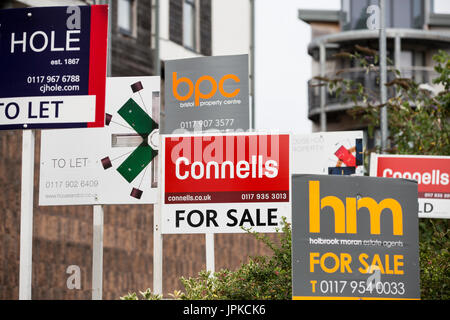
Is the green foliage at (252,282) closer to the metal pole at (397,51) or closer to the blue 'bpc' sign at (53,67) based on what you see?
the blue 'bpc' sign at (53,67)

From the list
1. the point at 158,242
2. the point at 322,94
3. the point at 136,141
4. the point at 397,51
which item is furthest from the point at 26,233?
the point at 322,94

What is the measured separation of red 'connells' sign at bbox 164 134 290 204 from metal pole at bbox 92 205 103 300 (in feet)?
3.47

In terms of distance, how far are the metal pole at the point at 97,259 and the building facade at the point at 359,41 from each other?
115ft

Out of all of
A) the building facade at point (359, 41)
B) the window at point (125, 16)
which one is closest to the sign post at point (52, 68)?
the window at point (125, 16)

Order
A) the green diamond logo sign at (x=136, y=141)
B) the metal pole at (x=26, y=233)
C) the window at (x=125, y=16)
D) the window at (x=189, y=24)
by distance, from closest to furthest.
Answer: the metal pole at (x=26, y=233) < the green diamond logo sign at (x=136, y=141) < the window at (x=125, y=16) < the window at (x=189, y=24)

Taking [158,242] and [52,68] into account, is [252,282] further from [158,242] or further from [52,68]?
[52,68]

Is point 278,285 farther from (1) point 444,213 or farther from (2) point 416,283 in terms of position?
(1) point 444,213

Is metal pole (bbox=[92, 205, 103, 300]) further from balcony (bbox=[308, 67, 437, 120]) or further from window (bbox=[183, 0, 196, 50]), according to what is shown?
balcony (bbox=[308, 67, 437, 120])

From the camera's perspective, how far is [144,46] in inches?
995

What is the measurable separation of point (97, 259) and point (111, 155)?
3.86 feet

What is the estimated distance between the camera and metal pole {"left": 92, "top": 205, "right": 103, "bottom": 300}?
1138 centimetres

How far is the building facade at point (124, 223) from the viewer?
60.4ft
